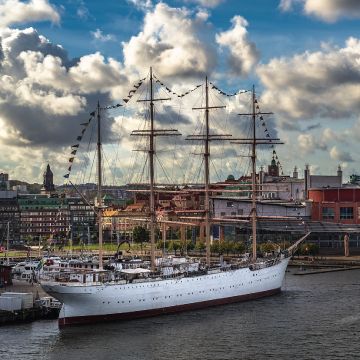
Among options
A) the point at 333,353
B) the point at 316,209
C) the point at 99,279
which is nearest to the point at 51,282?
the point at 99,279

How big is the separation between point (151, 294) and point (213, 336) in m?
11.6

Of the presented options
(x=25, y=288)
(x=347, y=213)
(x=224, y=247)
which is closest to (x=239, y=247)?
(x=224, y=247)

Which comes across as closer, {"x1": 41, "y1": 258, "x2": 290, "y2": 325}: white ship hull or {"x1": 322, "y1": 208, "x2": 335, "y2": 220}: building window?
{"x1": 41, "y1": 258, "x2": 290, "y2": 325}: white ship hull

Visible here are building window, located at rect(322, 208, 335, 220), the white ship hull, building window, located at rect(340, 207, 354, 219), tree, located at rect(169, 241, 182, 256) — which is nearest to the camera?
the white ship hull

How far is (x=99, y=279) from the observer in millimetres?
69188

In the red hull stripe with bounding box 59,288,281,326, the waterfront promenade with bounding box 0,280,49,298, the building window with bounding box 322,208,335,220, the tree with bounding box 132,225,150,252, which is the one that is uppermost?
the building window with bounding box 322,208,335,220

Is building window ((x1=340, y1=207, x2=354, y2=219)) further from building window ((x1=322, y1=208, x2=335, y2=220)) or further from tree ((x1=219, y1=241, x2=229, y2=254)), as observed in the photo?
tree ((x1=219, y1=241, x2=229, y2=254))

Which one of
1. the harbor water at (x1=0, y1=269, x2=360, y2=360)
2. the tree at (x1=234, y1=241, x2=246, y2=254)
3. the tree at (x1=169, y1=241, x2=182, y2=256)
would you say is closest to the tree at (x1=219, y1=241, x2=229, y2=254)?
the tree at (x1=234, y1=241, x2=246, y2=254)

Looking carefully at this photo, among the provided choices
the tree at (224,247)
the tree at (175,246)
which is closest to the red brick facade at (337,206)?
the tree at (224,247)

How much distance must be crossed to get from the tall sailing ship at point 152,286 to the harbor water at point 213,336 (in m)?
1.55

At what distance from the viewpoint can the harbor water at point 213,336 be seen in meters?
55.6

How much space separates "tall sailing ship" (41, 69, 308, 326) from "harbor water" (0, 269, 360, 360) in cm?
155

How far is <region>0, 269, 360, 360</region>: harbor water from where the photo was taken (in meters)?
55.6

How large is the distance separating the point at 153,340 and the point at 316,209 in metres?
94.7
